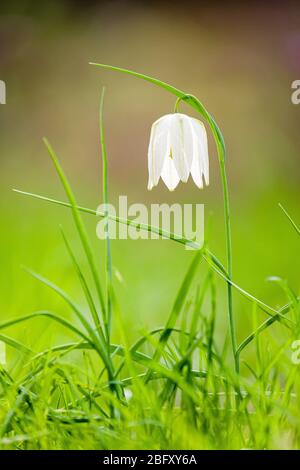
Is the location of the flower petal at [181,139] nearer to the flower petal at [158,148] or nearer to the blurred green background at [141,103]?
the flower petal at [158,148]

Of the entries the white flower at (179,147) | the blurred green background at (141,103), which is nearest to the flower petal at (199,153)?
the white flower at (179,147)

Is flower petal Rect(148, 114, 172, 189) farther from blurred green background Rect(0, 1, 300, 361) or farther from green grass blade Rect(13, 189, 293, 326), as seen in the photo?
blurred green background Rect(0, 1, 300, 361)

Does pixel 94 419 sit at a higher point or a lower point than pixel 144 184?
lower

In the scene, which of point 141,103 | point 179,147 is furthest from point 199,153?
point 141,103

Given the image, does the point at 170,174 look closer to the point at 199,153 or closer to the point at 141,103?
the point at 199,153

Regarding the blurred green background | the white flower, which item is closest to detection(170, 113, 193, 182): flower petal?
the white flower
